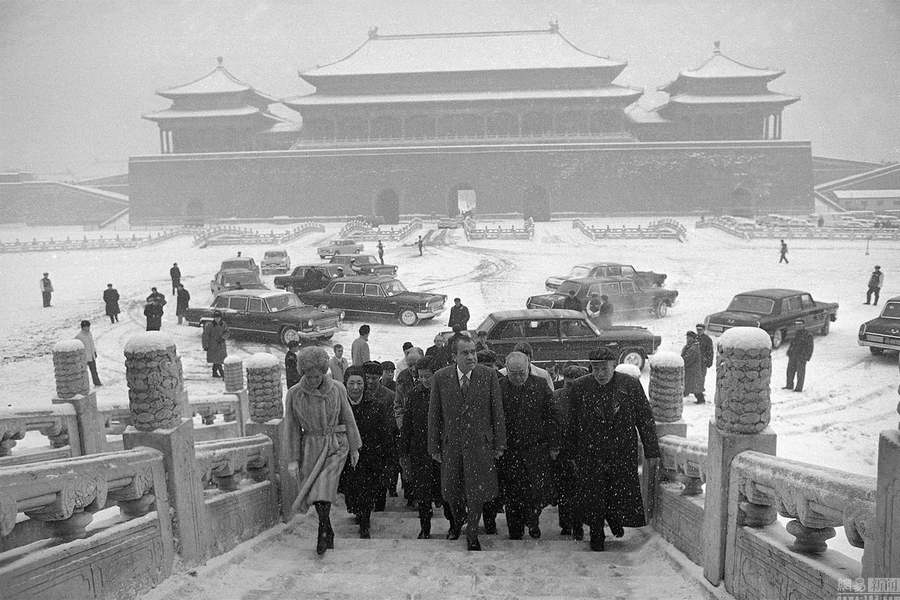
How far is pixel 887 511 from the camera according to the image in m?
2.32

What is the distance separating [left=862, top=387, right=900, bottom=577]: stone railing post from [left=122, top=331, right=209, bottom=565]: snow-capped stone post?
10.7 ft

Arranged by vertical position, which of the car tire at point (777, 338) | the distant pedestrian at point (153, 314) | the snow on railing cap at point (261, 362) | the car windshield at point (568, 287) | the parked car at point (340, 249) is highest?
the parked car at point (340, 249)

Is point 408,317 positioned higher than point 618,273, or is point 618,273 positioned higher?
point 618,273

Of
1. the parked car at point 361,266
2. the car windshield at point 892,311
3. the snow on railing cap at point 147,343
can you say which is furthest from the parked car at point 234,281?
the snow on railing cap at point 147,343

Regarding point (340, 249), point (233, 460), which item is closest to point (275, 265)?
point (340, 249)

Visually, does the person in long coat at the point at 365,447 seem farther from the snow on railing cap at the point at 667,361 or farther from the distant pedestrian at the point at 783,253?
the distant pedestrian at the point at 783,253

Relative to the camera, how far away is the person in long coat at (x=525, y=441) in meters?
4.15

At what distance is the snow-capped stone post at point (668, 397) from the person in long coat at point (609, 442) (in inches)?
28.1

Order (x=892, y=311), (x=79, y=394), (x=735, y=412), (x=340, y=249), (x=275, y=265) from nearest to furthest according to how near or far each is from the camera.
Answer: (x=735, y=412) → (x=79, y=394) → (x=892, y=311) → (x=275, y=265) → (x=340, y=249)

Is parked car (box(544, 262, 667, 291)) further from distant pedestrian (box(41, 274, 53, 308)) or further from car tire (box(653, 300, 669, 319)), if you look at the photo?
distant pedestrian (box(41, 274, 53, 308))

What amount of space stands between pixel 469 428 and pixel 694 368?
6.53 metres

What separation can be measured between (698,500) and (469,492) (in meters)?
1.37

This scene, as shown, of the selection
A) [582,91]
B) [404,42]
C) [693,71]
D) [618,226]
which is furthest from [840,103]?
[404,42]

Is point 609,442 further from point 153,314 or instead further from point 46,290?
point 46,290
